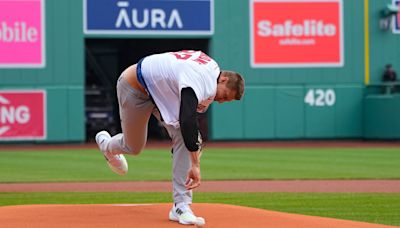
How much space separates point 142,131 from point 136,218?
2.58ft

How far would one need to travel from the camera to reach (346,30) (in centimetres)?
2783

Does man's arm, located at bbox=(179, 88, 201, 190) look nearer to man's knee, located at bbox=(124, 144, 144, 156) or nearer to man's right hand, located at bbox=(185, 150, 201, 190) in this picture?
man's right hand, located at bbox=(185, 150, 201, 190)

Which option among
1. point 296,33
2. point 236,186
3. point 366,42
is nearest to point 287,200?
point 236,186

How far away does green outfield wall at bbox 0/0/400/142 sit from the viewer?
25.6 meters

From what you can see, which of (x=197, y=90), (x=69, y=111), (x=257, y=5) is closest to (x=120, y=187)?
(x=197, y=90)

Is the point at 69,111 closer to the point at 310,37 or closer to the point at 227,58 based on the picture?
the point at 227,58

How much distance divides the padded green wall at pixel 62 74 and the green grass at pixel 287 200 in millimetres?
13614

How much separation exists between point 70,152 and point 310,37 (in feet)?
30.1

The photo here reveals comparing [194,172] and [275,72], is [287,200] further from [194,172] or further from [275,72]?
[275,72]

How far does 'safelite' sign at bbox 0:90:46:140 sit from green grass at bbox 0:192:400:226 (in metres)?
13.4

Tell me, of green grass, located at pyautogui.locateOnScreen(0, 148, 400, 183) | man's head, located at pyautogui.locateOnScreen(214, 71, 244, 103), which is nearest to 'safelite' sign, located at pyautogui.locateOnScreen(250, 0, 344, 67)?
green grass, located at pyautogui.locateOnScreen(0, 148, 400, 183)

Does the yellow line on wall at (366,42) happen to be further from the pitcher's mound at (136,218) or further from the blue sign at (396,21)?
the pitcher's mound at (136,218)

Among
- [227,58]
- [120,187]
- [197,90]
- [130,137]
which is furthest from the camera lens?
[227,58]

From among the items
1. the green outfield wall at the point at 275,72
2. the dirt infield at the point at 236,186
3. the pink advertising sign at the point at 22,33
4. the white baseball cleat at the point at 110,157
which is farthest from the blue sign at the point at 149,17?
the white baseball cleat at the point at 110,157
